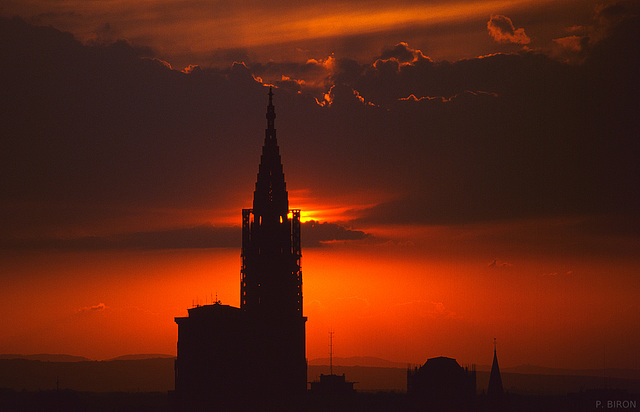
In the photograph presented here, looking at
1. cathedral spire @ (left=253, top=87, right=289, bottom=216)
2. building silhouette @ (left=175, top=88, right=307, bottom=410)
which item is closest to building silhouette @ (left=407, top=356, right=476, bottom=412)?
building silhouette @ (left=175, top=88, right=307, bottom=410)

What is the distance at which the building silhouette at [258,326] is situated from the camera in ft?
597

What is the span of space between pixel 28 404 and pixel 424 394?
68.5m

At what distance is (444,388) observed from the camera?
168m

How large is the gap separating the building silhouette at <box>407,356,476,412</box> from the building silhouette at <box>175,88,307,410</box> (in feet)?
69.8

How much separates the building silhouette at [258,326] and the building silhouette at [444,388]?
21.3m

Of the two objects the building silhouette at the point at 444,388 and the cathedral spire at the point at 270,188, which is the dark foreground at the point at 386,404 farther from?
the cathedral spire at the point at 270,188

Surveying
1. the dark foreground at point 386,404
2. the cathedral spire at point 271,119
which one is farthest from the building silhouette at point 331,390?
the cathedral spire at point 271,119

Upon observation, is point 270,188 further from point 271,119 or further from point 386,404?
point 386,404

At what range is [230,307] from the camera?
184750 millimetres

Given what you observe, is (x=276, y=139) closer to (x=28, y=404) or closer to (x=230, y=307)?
(x=230, y=307)

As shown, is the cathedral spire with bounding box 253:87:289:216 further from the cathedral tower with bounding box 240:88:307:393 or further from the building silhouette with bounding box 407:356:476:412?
the building silhouette with bounding box 407:356:476:412

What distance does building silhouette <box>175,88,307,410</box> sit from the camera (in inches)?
7160

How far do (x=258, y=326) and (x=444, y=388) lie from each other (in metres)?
32.7

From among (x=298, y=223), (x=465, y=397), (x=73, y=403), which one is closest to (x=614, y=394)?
(x=465, y=397)
